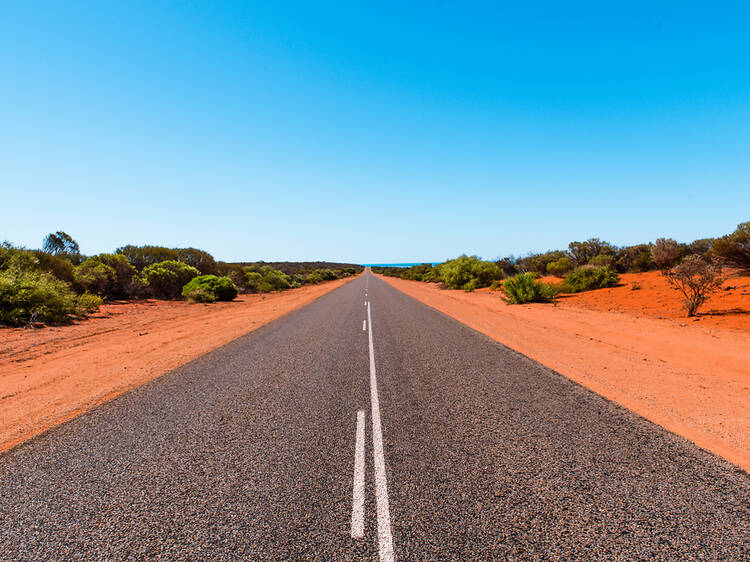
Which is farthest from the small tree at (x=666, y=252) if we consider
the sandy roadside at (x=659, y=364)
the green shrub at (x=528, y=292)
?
the sandy roadside at (x=659, y=364)

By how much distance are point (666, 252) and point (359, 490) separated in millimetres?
27000

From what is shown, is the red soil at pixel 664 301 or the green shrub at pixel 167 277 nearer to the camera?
the red soil at pixel 664 301

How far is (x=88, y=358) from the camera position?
8.05m

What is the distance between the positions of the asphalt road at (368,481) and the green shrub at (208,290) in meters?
17.0

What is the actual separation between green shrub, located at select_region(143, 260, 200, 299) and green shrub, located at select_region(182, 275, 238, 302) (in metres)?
0.94

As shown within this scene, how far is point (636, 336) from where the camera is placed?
10.6 metres

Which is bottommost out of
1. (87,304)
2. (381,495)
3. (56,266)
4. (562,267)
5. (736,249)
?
(381,495)

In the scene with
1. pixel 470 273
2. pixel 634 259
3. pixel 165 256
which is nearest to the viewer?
pixel 165 256

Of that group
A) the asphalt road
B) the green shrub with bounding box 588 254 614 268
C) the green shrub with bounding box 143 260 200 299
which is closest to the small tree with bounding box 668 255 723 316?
the asphalt road

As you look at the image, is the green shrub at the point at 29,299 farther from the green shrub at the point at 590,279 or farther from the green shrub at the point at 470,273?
the green shrub at the point at 470,273

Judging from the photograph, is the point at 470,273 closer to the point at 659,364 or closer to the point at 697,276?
the point at 697,276

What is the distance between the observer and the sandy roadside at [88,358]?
5.05 m

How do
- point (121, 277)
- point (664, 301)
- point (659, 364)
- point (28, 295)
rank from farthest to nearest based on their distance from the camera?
point (121, 277) → point (664, 301) → point (28, 295) → point (659, 364)

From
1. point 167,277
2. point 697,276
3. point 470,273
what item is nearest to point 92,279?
point 167,277
